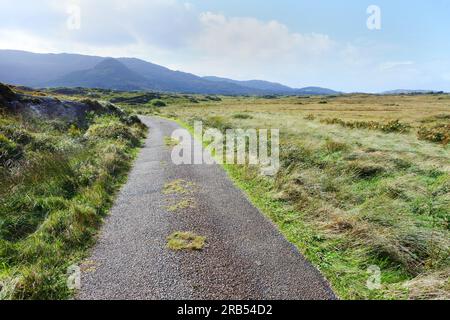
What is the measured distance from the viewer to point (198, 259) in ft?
21.5

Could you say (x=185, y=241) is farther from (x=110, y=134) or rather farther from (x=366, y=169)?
(x=110, y=134)

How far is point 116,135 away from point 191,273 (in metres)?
17.9

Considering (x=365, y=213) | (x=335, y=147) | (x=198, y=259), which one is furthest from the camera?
(x=335, y=147)

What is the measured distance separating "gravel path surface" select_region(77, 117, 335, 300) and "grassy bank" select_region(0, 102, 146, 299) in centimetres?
54

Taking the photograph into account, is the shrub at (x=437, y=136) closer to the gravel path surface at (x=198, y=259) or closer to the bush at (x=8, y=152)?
the gravel path surface at (x=198, y=259)

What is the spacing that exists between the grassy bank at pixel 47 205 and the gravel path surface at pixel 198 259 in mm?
535

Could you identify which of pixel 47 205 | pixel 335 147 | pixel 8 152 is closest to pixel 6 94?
pixel 8 152

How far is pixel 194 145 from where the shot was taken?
20938 mm

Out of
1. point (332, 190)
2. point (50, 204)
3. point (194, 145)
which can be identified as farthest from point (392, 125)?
point (50, 204)

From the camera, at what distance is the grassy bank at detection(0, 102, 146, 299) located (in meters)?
5.70

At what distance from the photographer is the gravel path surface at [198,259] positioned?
5.53m

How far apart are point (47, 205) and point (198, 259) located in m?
5.11

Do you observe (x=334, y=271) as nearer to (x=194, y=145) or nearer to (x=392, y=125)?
(x=194, y=145)

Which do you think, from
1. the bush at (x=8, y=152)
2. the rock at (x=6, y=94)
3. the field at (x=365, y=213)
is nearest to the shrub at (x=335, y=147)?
the field at (x=365, y=213)
